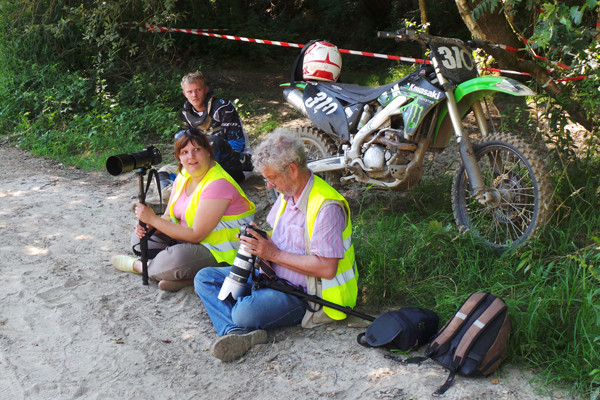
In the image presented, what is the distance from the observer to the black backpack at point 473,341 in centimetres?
296

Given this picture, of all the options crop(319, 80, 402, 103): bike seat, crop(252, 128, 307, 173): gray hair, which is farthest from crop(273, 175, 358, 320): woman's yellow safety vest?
crop(319, 80, 402, 103): bike seat

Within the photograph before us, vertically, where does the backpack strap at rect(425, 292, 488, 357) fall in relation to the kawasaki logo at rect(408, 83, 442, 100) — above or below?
below

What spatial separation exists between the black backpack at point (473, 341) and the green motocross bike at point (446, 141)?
93 cm

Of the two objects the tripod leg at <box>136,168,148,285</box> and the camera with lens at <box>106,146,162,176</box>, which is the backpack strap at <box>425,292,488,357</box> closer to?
the tripod leg at <box>136,168,148,285</box>

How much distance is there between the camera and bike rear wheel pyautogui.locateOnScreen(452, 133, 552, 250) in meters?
3.83

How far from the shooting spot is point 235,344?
3.32 meters

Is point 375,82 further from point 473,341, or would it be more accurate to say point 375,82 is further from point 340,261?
point 473,341

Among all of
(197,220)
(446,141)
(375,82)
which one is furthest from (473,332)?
(375,82)

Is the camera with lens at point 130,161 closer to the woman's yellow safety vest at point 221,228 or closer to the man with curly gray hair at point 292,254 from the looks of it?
the woman's yellow safety vest at point 221,228

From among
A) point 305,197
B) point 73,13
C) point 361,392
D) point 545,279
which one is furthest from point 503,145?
point 73,13

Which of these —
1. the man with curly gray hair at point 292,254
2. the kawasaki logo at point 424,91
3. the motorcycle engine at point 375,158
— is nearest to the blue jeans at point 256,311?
the man with curly gray hair at point 292,254

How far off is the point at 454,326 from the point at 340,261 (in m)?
0.70

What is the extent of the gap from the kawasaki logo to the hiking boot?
1.97m

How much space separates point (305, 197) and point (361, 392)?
1037mm
